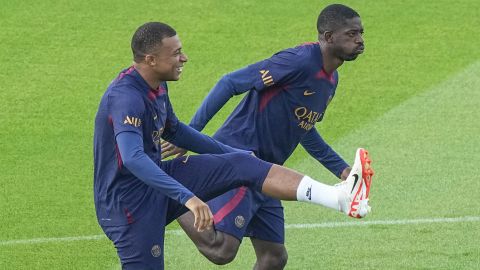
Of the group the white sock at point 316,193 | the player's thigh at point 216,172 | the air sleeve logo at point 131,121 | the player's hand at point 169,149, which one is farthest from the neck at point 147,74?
the white sock at point 316,193

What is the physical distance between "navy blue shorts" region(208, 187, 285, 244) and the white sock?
4.35 ft

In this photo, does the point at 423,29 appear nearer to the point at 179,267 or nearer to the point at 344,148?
the point at 344,148

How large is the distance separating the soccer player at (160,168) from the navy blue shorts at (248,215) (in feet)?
2.84

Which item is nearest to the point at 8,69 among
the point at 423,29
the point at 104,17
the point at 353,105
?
the point at 104,17

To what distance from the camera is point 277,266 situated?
10352 millimetres

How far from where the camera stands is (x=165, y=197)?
9086 mm

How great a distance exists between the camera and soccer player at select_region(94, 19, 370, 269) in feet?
28.7

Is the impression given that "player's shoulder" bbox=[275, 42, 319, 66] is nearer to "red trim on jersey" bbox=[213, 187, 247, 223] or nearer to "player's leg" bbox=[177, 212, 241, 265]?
"red trim on jersey" bbox=[213, 187, 247, 223]

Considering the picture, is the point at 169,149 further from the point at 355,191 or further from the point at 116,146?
the point at 355,191

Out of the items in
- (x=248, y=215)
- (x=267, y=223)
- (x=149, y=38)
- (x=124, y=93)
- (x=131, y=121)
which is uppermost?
(x=149, y=38)

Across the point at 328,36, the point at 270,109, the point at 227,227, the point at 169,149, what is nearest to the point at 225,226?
the point at 227,227

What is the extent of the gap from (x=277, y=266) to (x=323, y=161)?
855mm

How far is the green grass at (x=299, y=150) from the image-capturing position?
11.5 meters

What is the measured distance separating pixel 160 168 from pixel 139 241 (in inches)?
20.2
